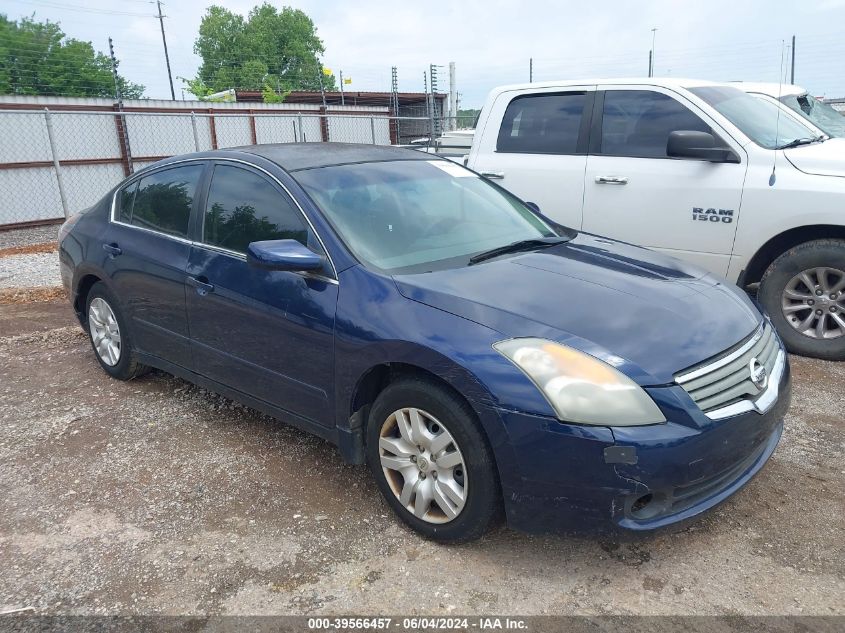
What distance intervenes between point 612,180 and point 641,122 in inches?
20.1

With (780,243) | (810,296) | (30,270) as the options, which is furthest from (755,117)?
(30,270)

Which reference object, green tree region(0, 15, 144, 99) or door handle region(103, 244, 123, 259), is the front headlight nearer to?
door handle region(103, 244, 123, 259)

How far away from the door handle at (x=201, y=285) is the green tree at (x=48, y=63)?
130 feet

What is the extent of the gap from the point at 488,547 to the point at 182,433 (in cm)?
209

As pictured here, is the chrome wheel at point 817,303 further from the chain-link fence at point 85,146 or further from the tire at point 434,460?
the chain-link fence at point 85,146

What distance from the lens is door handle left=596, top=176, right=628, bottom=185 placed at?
5316 mm

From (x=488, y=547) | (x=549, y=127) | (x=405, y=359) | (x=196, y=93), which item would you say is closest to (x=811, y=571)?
(x=488, y=547)

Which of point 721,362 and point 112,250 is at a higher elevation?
point 112,250

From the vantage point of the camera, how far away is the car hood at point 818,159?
15.1 ft

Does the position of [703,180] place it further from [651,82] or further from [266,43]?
[266,43]

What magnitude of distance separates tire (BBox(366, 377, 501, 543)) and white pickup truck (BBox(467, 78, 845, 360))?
320 cm

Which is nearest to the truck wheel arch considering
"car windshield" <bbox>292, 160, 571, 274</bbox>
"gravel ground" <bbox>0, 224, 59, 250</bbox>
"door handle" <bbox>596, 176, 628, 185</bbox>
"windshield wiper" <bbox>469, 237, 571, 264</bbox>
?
"door handle" <bbox>596, 176, 628, 185</bbox>

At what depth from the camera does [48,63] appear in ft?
146

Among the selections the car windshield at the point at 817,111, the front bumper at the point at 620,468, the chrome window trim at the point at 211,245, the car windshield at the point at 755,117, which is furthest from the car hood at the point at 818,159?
the chrome window trim at the point at 211,245
